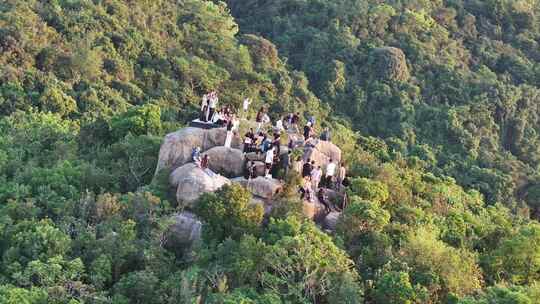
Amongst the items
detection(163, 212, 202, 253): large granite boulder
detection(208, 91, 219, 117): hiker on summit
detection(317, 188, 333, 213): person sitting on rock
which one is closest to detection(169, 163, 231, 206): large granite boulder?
detection(163, 212, 202, 253): large granite boulder

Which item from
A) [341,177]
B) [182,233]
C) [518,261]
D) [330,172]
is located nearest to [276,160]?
[330,172]

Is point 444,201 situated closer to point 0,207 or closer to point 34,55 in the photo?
point 0,207

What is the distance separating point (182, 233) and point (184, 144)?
4.41m

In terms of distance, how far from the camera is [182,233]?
85.6 ft

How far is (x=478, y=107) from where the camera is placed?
63531 millimetres

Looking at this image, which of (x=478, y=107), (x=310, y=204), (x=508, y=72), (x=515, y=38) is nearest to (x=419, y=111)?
(x=478, y=107)

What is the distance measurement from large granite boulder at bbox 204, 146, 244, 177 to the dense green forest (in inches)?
78.6

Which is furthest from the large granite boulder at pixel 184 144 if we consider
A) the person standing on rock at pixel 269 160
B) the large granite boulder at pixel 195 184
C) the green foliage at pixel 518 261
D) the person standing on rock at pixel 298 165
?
the green foliage at pixel 518 261

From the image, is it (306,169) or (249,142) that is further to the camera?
(249,142)

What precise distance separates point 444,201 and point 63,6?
32.2 metres

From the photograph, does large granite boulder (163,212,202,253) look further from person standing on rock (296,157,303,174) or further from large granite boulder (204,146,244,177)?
person standing on rock (296,157,303,174)

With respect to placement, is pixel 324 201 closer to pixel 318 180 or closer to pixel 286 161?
pixel 318 180

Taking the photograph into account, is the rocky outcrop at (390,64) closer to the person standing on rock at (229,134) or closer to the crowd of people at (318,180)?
the crowd of people at (318,180)

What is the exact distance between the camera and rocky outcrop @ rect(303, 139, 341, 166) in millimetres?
29250
